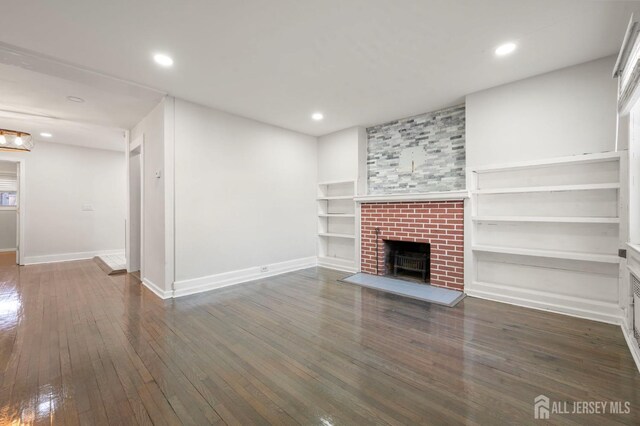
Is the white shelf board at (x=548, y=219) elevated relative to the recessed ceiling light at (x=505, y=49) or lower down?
lower down

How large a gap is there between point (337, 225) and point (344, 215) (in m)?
0.47

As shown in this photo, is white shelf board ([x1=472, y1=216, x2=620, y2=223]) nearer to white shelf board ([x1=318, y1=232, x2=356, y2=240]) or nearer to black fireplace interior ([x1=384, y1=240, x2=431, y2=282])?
black fireplace interior ([x1=384, y1=240, x2=431, y2=282])

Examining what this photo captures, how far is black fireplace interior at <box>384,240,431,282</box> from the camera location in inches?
170

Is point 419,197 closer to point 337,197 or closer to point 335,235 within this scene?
point 337,197

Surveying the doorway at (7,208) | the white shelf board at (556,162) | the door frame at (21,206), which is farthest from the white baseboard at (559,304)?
the doorway at (7,208)

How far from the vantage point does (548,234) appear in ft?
10.1

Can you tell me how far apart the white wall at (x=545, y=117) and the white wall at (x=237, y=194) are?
3.01 m

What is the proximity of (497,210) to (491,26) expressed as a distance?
211 cm

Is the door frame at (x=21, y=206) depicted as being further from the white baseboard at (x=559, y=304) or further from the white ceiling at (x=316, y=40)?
the white baseboard at (x=559, y=304)

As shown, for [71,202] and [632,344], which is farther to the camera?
[71,202]

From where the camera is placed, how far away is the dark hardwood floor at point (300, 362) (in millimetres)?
1550

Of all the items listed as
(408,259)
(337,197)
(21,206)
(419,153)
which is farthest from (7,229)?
(419,153)

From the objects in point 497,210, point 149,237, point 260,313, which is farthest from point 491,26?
point 149,237

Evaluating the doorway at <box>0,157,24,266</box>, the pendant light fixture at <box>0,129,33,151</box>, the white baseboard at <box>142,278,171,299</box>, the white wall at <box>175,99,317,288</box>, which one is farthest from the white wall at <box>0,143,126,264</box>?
the white wall at <box>175,99,317,288</box>
